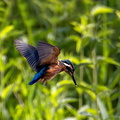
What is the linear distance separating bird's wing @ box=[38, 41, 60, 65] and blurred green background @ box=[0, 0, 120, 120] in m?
0.45

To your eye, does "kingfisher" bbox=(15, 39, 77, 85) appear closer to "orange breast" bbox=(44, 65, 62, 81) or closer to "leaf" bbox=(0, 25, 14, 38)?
"orange breast" bbox=(44, 65, 62, 81)

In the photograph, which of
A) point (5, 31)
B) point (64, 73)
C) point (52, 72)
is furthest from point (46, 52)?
point (5, 31)

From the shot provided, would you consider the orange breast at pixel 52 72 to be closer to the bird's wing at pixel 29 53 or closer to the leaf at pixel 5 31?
the bird's wing at pixel 29 53

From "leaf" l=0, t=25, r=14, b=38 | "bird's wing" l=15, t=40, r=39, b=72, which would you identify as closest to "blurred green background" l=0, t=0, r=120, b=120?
"leaf" l=0, t=25, r=14, b=38

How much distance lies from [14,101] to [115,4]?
53.6 inches

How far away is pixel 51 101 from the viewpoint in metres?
3.57

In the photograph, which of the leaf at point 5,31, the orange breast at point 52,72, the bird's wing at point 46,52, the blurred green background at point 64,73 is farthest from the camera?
the leaf at point 5,31

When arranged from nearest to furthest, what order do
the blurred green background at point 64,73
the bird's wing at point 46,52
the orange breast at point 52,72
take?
the bird's wing at point 46,52 → the orange breast at point 52,72 → the blurred green background at point 64,73

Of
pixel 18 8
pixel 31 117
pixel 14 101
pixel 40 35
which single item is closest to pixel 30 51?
pixel 31 117

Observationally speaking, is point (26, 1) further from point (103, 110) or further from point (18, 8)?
point (103, 110)

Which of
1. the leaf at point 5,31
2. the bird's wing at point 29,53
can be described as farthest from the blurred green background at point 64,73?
the bird's wing at point 29,53

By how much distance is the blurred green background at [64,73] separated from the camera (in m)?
3.29

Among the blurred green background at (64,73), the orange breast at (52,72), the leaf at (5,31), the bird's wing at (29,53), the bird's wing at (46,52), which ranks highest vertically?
the bird's wing at (46,52)

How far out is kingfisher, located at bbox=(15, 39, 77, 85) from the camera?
6.22 ft
